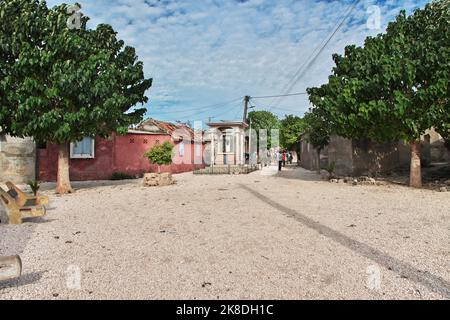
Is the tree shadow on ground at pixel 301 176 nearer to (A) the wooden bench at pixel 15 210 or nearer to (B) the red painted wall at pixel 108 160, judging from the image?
(B) the red painted wall at pixel 108 160

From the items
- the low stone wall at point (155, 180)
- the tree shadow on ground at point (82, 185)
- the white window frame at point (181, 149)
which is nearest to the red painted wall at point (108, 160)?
the tree shadow on ground at point (82, 185)

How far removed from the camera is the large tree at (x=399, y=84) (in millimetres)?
10188

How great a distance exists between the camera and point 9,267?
9.35 ft

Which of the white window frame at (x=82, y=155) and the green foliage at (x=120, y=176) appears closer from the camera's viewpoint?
the white window frame at (x=82, y=155)

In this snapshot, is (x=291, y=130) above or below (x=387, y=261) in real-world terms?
above

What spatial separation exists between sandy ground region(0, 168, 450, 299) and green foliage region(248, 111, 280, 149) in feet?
158

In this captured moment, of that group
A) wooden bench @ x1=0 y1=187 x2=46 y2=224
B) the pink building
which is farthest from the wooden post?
the pink building

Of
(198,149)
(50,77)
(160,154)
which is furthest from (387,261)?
(198,149)

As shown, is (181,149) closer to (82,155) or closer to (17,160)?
(82,155)

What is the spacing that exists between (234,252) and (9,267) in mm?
2597

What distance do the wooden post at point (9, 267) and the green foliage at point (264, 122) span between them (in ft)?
174

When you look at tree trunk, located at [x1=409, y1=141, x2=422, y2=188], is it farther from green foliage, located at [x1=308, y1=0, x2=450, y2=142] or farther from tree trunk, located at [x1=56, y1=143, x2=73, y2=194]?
tree trunk, located at [x1=56, y1=143, x2=73, y2=194]

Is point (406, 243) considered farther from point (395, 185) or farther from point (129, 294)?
point (395, 185)

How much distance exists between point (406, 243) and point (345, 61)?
9887mm
